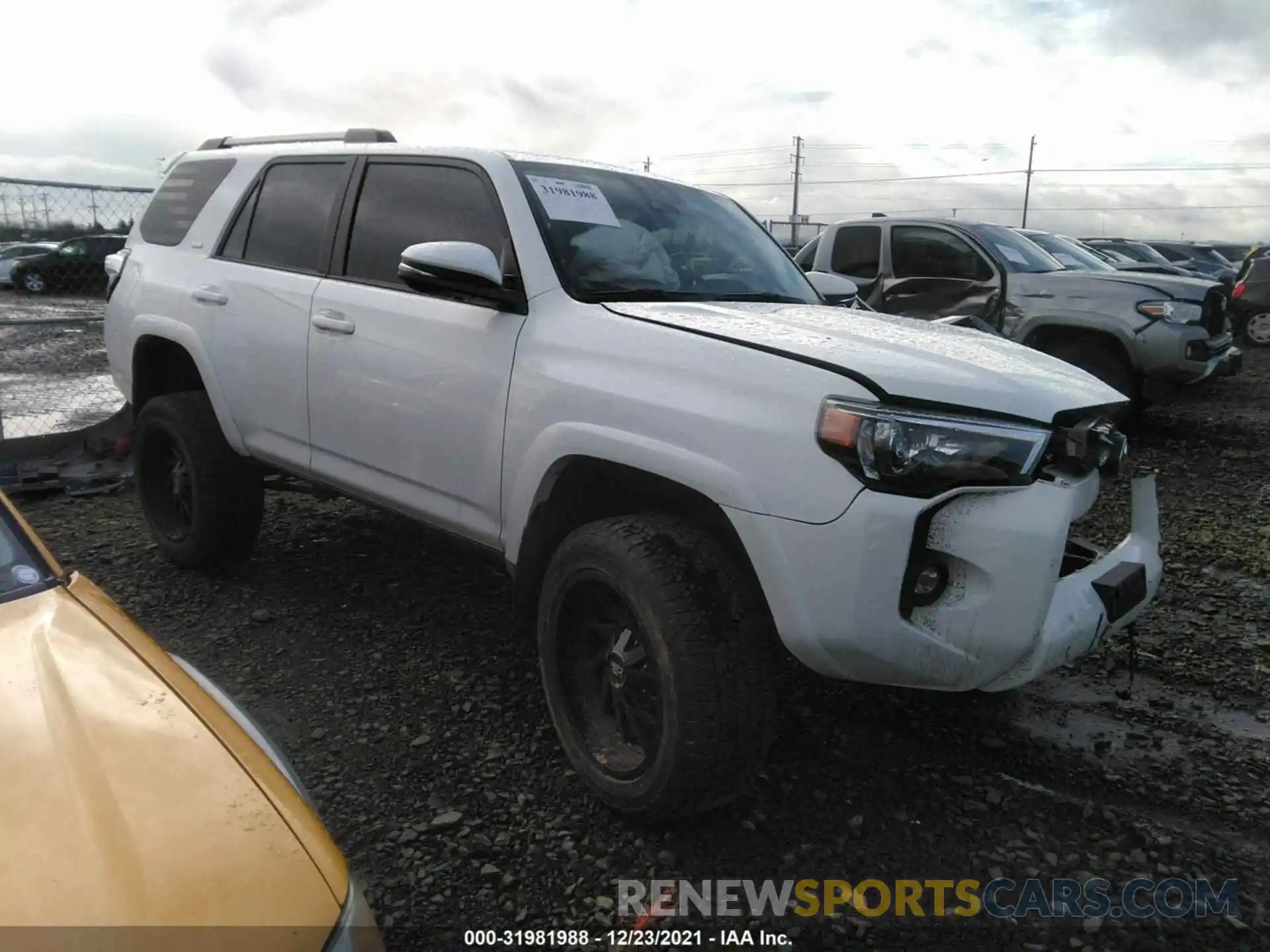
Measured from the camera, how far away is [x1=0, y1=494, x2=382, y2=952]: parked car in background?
1.24m

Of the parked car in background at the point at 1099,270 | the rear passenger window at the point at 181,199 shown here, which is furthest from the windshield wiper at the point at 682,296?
the parked car in background at the point at 1099,270

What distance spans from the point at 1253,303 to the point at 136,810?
15.1 m

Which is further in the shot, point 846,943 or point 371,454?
point 371,454

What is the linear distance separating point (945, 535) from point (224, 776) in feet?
4.92

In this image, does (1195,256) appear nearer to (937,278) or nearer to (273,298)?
(937,278)

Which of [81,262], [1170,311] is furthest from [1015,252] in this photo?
[81,262]

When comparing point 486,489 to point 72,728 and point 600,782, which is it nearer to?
point 600,782

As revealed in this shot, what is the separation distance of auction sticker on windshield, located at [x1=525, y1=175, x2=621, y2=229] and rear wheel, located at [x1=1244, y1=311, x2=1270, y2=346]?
1331 cm

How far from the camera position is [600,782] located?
2539mm

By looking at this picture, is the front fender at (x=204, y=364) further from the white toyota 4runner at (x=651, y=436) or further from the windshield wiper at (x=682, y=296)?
the windshield wiper at (x=682, y=296)

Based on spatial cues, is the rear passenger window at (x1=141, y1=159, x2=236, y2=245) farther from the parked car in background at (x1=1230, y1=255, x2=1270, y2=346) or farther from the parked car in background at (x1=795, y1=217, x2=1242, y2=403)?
the parked car in background at (x1=1230, y1=255, x2=1270, y2=346)

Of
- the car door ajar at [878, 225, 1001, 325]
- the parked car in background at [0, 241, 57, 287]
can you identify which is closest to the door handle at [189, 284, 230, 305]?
the car door ajar at [878, 225, 1001, 325]

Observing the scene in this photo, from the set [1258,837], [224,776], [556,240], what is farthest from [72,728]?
[1258,837]

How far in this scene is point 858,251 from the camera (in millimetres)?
8617
